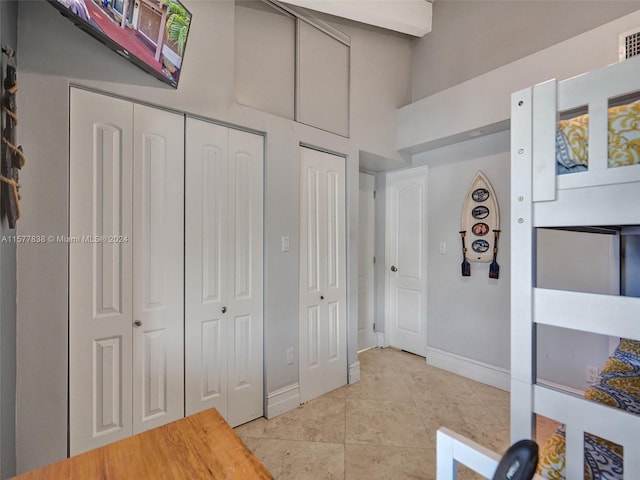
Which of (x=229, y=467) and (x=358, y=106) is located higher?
(x=358, y=106)

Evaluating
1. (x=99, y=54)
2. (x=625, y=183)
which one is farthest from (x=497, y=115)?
(x=99, y=54)

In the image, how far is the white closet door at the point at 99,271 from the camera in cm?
146

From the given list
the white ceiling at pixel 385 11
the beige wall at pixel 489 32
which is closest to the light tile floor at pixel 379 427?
the beige wall at pixel 489 32

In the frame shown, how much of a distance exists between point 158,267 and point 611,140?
201cm

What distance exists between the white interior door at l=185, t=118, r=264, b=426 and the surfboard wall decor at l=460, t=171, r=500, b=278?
6.48ft

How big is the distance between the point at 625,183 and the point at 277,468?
1.97 metres

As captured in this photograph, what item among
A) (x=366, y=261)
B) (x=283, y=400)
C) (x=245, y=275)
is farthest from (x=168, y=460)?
(x=366, y=261)

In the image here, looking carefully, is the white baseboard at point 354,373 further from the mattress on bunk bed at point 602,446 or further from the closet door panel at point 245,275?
the mattress on bunk bed at point 602,446

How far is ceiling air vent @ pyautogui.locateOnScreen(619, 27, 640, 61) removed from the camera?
5.37ft

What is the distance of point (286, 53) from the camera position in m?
2.35

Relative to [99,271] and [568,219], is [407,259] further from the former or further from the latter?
[99,271]

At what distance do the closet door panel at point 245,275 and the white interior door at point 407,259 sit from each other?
1.91 metres

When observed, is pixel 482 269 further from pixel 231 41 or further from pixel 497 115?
pixel 231 41

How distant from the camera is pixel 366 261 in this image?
359 centimetres
